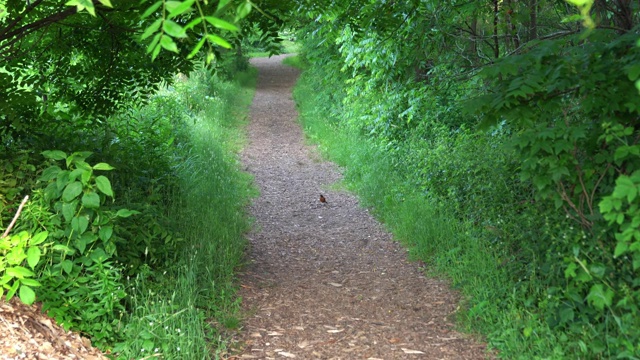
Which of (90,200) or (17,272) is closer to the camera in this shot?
(17,272)

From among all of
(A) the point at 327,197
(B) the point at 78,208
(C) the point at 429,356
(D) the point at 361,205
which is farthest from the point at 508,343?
(A) the point at 327,197

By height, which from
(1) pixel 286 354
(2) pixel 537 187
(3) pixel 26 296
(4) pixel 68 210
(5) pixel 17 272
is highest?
(2) pixel 537 187

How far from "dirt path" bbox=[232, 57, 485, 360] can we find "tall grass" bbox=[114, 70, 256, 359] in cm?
25

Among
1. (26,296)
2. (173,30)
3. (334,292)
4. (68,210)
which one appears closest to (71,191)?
(68,210)

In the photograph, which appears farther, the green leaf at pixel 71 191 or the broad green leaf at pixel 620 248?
the green leaf at pixel 71 191

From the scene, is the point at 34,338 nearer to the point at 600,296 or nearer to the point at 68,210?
the point at 68,210

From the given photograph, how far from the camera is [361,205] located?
9.21 metres

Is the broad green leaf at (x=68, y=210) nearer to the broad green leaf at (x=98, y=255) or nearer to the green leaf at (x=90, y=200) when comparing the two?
the green leaf at (x=90, y=200)

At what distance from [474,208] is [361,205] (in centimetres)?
268

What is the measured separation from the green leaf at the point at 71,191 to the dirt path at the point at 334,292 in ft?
5.28

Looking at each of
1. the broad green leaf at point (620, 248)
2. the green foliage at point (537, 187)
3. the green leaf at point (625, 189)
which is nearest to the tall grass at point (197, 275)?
the green foliage at point (537, 187)

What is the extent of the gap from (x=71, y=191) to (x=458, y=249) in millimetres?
3628

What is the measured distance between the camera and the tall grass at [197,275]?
4184mm

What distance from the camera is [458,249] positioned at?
6031 mm
